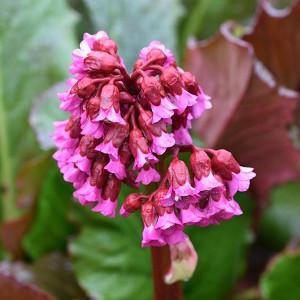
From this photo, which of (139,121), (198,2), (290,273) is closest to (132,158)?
(139,121)

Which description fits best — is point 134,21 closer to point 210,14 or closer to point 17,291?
point 210,14

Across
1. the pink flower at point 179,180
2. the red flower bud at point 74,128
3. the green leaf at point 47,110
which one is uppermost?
the red flower bud at point 74,128

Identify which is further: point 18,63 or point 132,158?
point 18,63

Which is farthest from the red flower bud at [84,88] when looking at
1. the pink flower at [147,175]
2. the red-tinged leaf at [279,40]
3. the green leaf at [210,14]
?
the green leaf at [210,14]

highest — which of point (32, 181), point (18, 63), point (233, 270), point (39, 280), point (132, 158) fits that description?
point (132, 158)

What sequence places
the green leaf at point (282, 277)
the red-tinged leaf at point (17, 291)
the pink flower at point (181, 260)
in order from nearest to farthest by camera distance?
the pink flower at point (181, 260)
the red-tinged leaf at point (17, 291)
the green leaf at point (282, 277)

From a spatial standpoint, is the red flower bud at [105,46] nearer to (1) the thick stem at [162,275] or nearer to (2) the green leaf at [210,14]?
(1) the thick stem at [162,275]

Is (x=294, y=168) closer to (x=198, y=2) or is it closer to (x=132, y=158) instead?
(x=198, y=2)
